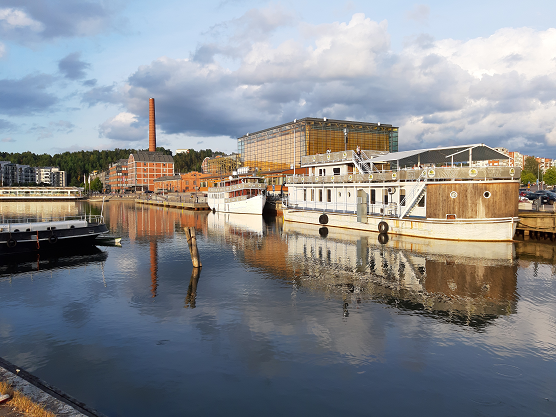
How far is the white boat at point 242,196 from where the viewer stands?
7019 cm

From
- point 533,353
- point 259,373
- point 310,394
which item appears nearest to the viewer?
point 310,394

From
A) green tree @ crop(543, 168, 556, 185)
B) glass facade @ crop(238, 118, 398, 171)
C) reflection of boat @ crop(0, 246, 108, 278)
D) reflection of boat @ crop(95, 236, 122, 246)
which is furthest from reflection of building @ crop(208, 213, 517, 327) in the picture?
green tree @ crop(543, 168, 556, 185)

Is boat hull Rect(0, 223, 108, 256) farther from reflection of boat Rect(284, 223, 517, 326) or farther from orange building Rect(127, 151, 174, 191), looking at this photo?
orange building Rect(127, 151, 174, 191)

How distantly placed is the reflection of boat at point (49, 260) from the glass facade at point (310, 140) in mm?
69033

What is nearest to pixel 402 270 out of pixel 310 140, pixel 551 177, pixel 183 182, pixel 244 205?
pixel 244 205

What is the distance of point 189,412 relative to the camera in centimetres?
992

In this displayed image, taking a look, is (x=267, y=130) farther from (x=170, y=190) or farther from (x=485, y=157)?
(x=485, y=157)

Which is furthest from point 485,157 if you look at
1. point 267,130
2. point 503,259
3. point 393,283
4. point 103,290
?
point 267,130

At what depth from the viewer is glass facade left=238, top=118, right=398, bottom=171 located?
99875 millimetres

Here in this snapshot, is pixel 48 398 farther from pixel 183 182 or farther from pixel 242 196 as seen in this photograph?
pixel 183 182

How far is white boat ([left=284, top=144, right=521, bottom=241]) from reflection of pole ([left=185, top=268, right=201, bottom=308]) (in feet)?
69.1

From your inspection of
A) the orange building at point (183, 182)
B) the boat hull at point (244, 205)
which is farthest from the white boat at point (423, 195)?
the orange building at point (183, 182)

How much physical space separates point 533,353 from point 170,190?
15937 cm

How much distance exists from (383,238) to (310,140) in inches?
2587
